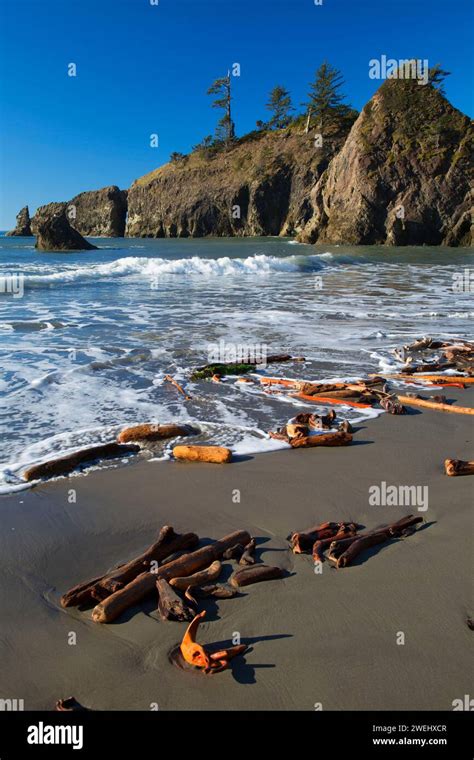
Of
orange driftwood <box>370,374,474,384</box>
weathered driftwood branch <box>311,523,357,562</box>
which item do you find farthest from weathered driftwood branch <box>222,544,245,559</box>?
orange driftwood <box>370,374,474,384</box>

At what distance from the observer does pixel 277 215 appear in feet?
238

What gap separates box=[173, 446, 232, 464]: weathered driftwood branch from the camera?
4.56 m

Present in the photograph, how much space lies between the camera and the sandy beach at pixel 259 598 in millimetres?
2225

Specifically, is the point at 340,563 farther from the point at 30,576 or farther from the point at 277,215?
the point at 277,215

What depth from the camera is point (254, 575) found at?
294 centimetres

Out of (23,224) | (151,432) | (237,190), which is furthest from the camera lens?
(23,224)

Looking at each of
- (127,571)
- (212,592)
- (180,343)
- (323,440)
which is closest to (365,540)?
(212,592)

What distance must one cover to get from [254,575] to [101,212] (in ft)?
332

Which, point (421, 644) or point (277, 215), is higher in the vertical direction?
point (277, 215)

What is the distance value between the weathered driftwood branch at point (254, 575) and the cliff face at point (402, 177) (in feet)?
155

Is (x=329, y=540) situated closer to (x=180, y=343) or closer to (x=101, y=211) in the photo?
(x=180, y=343)

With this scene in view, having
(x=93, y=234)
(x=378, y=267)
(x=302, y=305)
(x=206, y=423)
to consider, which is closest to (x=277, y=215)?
(x=93, y=234)

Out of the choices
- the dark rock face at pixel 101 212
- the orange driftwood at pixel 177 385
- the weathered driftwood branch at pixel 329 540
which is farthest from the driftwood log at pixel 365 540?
the dark rock face at pixel 101 212
